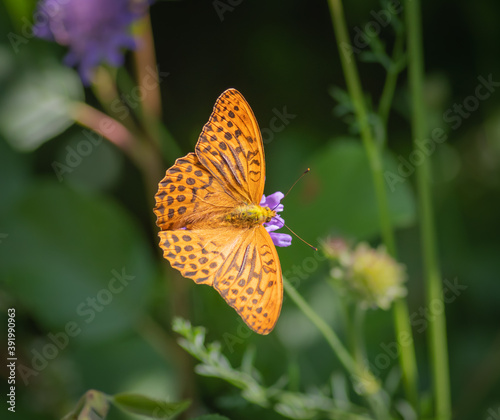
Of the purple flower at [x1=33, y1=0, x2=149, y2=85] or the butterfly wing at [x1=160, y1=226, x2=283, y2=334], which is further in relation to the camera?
the purple flower at [x1=33, y1=0, x2=149, y2=85]

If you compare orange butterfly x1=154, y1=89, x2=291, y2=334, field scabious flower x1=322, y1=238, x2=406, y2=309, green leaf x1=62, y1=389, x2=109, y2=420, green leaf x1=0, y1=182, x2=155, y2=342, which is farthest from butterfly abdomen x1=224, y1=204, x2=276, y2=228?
green leaf x1=0, y1=182, x2=155, y2=342

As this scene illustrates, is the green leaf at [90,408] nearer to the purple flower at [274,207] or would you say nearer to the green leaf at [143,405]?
the green leaf at [143,405]

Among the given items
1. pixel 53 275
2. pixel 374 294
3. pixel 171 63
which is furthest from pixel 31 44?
pixel 374 294

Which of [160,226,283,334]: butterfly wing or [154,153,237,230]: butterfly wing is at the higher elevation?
[154,153,237,230]: butterfly wing

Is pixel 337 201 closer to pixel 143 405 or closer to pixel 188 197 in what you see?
pixel 188 197

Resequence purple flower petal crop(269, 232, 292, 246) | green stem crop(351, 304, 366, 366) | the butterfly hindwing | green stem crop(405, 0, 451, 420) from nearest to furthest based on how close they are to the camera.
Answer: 1. the butterfly hindwing
2. purple flower petal crop(269, 232, 292, 246)
3. green stem crop(405, 0, 451, 420)
4. green stem crop(351, 304, 366, 366)

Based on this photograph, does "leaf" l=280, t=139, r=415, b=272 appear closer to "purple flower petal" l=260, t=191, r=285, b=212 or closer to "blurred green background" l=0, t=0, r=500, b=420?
"blurred green background" l=0, t=0, r=500, b=420

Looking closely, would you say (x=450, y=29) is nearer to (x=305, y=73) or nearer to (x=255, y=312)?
(x=305, y=73)

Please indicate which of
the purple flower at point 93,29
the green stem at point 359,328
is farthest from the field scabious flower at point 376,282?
the purple flower at point 93,29
